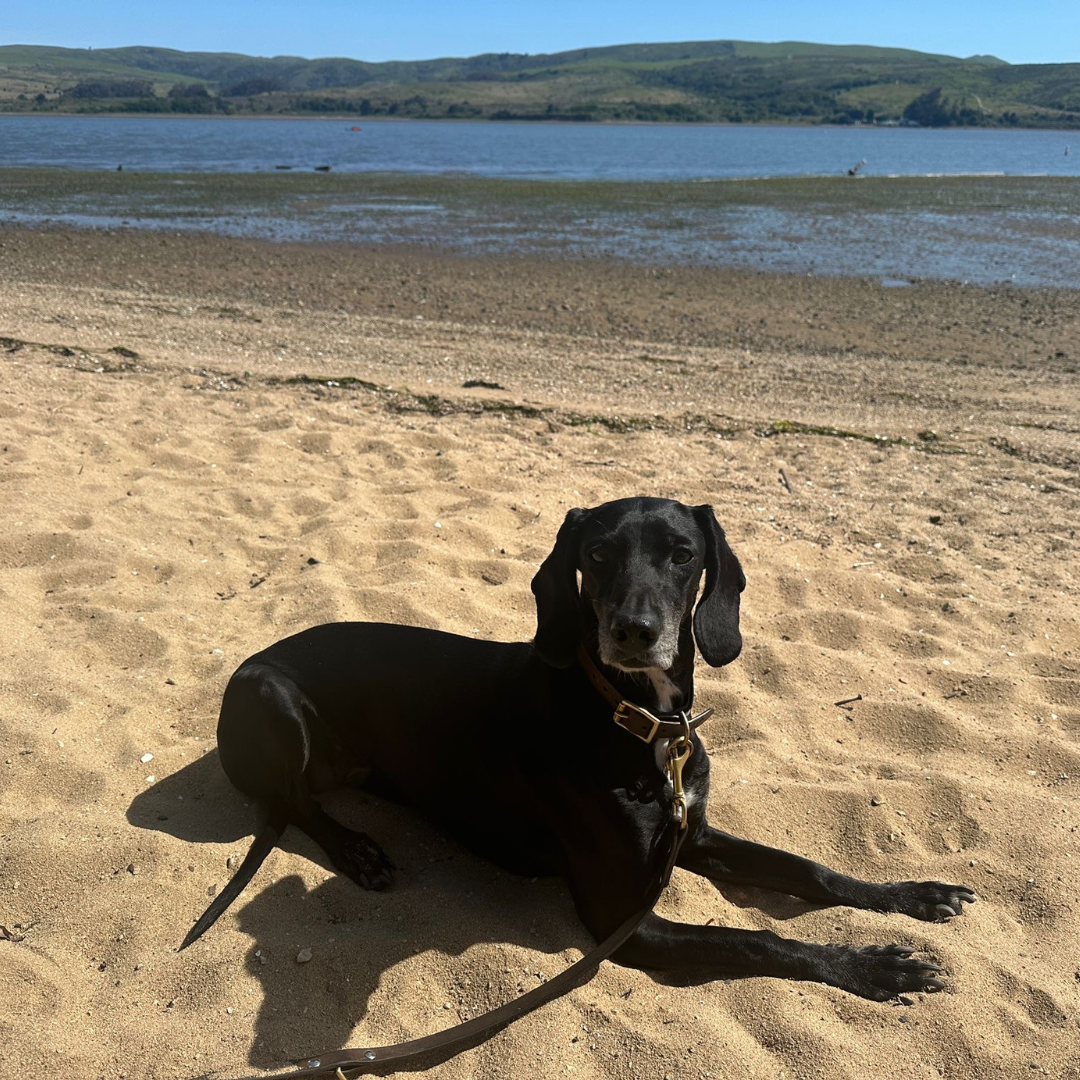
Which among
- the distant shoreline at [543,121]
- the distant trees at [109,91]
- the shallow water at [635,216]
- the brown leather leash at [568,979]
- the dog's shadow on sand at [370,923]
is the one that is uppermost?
the distant trees at [109,91]

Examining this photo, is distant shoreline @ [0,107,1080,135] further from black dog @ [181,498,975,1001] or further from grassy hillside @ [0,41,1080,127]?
black dog @ [181,498,975,1001]

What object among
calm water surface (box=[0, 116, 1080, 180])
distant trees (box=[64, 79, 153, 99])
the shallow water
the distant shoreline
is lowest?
the shallow water

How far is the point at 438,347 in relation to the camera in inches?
471

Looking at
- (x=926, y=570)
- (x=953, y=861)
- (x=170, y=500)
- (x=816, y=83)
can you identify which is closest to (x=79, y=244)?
(x=170, y=500)

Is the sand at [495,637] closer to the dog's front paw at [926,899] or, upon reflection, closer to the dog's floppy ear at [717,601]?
the dog's front paw at [926,899]

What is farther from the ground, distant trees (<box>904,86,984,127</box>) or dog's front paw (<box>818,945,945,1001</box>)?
distant trees (<box>904,86,984,127</box>)

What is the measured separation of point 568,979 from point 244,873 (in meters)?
1.29

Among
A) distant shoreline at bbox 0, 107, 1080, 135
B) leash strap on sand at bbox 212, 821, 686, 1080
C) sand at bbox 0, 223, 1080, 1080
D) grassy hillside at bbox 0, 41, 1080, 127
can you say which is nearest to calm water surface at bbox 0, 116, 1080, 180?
distant shoreline at bbox 0, 107, 1080, 135

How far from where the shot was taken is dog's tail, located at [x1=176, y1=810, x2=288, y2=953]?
3.32 m

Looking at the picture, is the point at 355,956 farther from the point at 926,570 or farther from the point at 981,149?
the point at 981,149

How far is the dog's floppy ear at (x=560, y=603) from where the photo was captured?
3.36 m

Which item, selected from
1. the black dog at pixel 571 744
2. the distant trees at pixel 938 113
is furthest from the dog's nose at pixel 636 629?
the distant trees at pixel 938 113

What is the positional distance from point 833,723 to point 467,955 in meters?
2.13

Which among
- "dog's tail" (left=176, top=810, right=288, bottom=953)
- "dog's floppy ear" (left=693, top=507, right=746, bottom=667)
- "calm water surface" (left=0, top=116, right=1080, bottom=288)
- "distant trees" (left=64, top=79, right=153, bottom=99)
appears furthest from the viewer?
"distant trees" (left=64, top=79, right=153, bottom=99)
